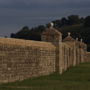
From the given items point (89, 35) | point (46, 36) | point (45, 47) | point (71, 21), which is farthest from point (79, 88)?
point (71, 21)

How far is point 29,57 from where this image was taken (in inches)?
856

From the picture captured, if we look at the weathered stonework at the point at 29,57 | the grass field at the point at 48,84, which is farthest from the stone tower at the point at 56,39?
the grass field at the point at 48,84

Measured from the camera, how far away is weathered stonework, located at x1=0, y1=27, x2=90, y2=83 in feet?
60.6

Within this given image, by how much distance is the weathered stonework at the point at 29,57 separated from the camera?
1847 cm

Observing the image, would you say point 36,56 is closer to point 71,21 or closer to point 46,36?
point 46,36

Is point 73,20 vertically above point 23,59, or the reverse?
point 73,20

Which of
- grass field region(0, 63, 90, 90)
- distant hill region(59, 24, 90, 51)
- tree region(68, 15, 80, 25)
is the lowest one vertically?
grass field region(0, 63, 90, 90)

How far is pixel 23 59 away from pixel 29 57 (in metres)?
1.10

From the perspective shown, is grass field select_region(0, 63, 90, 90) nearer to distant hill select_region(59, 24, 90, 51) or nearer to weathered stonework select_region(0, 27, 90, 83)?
weathered stonework select_region(0, 27, 90, 83)

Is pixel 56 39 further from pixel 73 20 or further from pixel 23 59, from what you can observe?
pixel 73 20

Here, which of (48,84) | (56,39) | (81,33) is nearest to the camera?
(48,84)

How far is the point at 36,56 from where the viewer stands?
23.1 meters

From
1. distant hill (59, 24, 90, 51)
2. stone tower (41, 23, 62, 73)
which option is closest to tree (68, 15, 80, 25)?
distant hill (59, 24, 90, 51)

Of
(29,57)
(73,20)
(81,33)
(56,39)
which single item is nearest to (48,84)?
(29,57)
